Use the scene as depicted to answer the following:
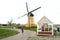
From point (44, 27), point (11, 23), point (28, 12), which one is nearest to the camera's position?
point (44, 27)

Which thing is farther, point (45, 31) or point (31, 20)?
point (31, 20)

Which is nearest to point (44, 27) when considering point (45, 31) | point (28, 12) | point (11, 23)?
point (45, 31)

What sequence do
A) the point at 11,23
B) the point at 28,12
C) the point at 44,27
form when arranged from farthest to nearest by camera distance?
1. the point at 11,23
2. the point at 28,12
3. the point at 44,27

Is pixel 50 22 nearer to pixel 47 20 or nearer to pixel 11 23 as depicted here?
pixel 47 20

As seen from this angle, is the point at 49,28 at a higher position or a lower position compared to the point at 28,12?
lower

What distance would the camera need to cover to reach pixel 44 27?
32.9 meters

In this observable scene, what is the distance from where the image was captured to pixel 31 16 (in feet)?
253

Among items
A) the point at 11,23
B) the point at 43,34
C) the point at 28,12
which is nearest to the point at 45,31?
the point at 43,34

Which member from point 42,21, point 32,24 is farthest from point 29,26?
point 42,21

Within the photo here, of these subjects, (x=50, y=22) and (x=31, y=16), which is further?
(x=31, y=16)

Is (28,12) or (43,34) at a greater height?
(28,12)

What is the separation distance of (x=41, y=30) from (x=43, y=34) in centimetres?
77

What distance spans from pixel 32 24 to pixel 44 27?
45308 mm

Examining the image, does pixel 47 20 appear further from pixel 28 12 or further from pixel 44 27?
pixel 28 12
